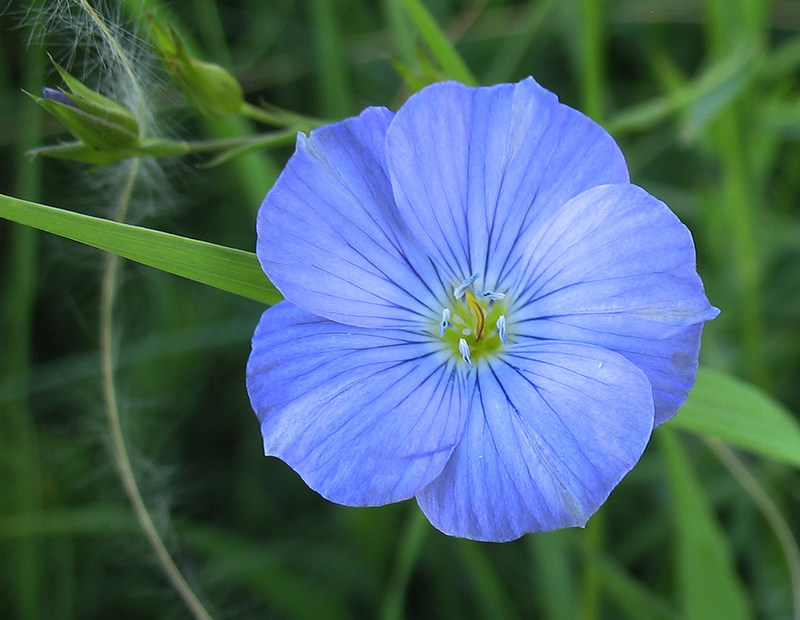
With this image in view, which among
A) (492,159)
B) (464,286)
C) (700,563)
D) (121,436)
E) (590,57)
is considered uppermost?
(590,57)

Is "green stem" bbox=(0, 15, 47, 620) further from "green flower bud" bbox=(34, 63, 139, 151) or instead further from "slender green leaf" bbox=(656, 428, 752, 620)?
"slender green leaf" bbox=(656, 428, 752, 620)

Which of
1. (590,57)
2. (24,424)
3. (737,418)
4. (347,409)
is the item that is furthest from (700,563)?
(24,424)

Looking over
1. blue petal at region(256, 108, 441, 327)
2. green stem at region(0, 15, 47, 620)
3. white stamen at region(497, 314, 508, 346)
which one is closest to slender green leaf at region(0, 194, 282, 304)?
blue petal at region(256, 108, 441, 327)

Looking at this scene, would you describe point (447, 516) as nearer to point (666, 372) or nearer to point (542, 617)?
point (666, 372)

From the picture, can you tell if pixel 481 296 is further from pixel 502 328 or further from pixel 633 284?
pixel 633 284

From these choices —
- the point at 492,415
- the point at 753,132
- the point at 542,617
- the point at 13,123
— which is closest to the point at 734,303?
the point at 753,132
